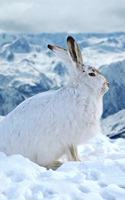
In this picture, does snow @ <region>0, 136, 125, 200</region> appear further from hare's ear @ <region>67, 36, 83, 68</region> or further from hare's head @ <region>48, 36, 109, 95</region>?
hare's ear @ <region>67, 36, 83, 68</region>

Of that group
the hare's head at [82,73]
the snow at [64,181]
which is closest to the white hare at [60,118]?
the hare's head at [82,73]

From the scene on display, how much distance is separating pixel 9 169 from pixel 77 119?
239 cm

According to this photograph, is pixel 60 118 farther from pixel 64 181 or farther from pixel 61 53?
pixel 64 181

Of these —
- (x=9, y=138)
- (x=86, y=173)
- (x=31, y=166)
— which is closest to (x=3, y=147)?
(x=9, y=138)

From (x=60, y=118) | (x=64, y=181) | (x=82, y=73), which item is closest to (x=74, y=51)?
(x=82, y=73)

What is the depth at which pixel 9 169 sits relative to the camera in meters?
8.66

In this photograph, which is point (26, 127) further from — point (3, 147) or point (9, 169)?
point (9, 169)

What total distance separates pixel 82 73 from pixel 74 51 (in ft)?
2.06

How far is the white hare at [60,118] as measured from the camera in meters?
10.5

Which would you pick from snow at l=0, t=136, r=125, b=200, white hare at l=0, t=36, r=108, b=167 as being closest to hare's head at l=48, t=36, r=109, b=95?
white hare at l=0, t=36, r=108, b=167

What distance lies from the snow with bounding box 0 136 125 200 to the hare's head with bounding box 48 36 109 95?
205cm

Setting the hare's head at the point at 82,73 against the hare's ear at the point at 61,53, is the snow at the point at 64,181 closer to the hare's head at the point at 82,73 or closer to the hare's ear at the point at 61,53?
the hare's head at the point at 82,73

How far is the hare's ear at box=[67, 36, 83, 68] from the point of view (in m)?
10.4

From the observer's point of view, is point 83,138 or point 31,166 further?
point 83,138
